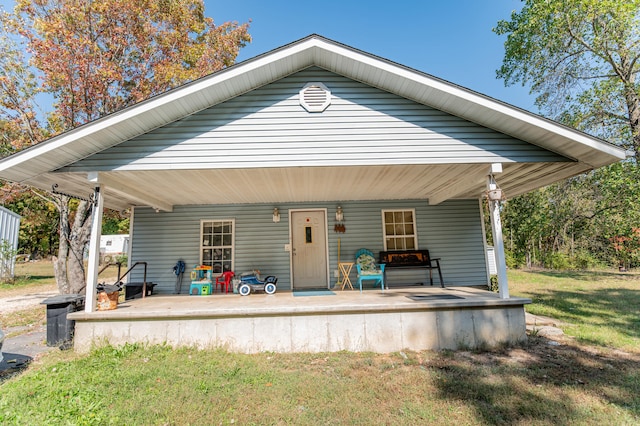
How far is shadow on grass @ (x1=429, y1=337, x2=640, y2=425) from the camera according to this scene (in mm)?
2840

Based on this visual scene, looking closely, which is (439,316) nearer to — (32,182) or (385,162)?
(385,162)

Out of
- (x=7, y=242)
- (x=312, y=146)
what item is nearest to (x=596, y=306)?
(x=312, y=146)

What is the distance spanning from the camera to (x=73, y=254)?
27.4 feet

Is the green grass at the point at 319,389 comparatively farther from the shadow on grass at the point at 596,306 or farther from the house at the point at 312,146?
the shadow on grass at the point at 596,306

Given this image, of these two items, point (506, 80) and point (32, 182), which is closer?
point (32, 182)

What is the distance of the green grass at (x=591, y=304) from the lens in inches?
201

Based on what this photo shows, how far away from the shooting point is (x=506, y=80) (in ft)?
43.2

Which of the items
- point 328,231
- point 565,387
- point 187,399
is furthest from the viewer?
point 328,231

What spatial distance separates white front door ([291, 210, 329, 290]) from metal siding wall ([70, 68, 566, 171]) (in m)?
3.30

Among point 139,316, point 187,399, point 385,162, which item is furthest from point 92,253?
point 385,162

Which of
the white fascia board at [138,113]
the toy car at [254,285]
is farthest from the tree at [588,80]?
the white fascia board at [138,113]

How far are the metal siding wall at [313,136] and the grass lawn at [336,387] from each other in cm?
288

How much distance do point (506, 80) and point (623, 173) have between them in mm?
6323

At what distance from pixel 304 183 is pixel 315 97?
1762 mm
